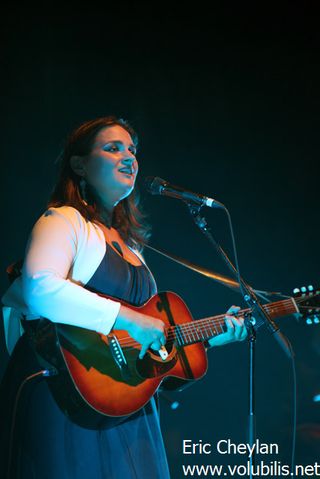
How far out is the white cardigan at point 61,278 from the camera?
74.5 inches

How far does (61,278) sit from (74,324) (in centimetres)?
17

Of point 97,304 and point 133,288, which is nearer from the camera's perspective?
→ point 97,304

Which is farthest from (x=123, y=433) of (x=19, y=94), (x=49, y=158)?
(x=19, y=94)

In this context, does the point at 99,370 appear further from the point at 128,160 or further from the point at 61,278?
the point at 128,160

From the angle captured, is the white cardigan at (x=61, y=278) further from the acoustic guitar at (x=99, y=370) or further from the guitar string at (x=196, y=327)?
the guitar string at (x=196, y=327)

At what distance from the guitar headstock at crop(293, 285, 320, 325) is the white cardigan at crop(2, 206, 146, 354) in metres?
0.93

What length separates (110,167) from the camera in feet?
7.97

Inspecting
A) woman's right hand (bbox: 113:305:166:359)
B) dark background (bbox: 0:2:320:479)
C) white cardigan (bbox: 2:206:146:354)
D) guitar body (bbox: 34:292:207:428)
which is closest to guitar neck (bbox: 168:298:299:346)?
guitar body (bbox: 34:292:207:428)

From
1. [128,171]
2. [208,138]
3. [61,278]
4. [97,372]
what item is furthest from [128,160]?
[208,138]

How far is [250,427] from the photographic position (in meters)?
2.05

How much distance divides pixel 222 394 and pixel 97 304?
6.32ft

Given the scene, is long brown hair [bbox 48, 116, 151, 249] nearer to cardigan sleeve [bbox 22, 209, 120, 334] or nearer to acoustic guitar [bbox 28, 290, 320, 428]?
cardigan sleeve [bbox 22, 209, 120, 334]

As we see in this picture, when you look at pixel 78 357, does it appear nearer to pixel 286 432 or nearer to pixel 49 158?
pixel 49 158

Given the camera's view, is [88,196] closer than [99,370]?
No
